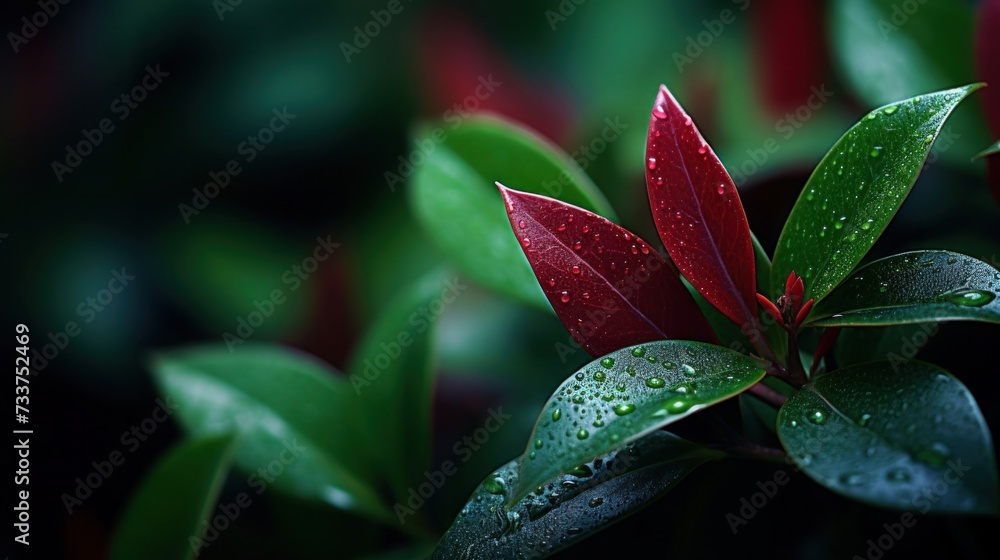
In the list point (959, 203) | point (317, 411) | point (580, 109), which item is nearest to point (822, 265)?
point (959, 203)

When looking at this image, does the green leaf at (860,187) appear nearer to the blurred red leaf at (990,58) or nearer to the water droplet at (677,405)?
the water droplet at (677,405)

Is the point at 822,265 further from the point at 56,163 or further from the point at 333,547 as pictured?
the point at 56,163

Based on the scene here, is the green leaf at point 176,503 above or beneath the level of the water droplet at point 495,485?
beneath

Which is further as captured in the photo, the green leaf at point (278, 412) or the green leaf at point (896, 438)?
the green leaf at point (278, 412)

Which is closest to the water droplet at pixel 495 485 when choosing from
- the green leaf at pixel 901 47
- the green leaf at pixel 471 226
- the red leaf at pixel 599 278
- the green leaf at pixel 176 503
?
the red leaf at pixel 599 278

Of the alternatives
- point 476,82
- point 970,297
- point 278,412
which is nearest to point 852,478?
point 970,297

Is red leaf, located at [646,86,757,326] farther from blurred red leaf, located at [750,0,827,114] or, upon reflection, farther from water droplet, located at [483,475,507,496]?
blurred red leaf, located at [750,0,827,114]
